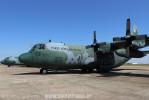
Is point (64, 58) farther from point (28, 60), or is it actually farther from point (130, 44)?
point (130, 44)

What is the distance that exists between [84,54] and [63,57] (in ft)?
12.1

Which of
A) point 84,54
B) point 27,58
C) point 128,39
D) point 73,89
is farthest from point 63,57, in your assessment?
point 73,89

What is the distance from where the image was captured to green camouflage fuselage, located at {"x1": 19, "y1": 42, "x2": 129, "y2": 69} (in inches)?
774

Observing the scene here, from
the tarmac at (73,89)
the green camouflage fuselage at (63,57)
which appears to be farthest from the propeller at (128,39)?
the tarmac at (73,89)

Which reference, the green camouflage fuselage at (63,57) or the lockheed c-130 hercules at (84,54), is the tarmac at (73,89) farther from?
the lockheed c-130 hercules at (84,54)

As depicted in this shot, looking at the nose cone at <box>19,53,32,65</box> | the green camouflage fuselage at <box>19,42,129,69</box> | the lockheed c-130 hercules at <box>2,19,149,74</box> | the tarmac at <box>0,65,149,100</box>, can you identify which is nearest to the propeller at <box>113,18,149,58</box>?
the lockheed c-130 hercules at <box>2,19,149,74</box>

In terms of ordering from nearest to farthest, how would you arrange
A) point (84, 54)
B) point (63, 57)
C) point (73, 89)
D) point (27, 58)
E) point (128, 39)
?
point (73, 89), point (128, 39), point (27, 58), point (63, 57), point (84, 54)

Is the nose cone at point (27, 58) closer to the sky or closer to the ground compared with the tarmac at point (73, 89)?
closer to the sky

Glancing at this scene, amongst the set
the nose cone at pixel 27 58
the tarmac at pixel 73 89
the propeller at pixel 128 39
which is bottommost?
the tarmac at pixel 73 89

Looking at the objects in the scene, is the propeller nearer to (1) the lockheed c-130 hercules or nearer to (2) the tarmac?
(1) the lockheed c-130 hercules

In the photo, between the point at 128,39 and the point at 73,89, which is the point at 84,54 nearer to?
the point at 128,39

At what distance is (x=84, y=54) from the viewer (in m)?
23.3

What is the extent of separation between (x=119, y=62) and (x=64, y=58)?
10.3 meters

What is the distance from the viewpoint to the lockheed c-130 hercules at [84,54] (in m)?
19.5
